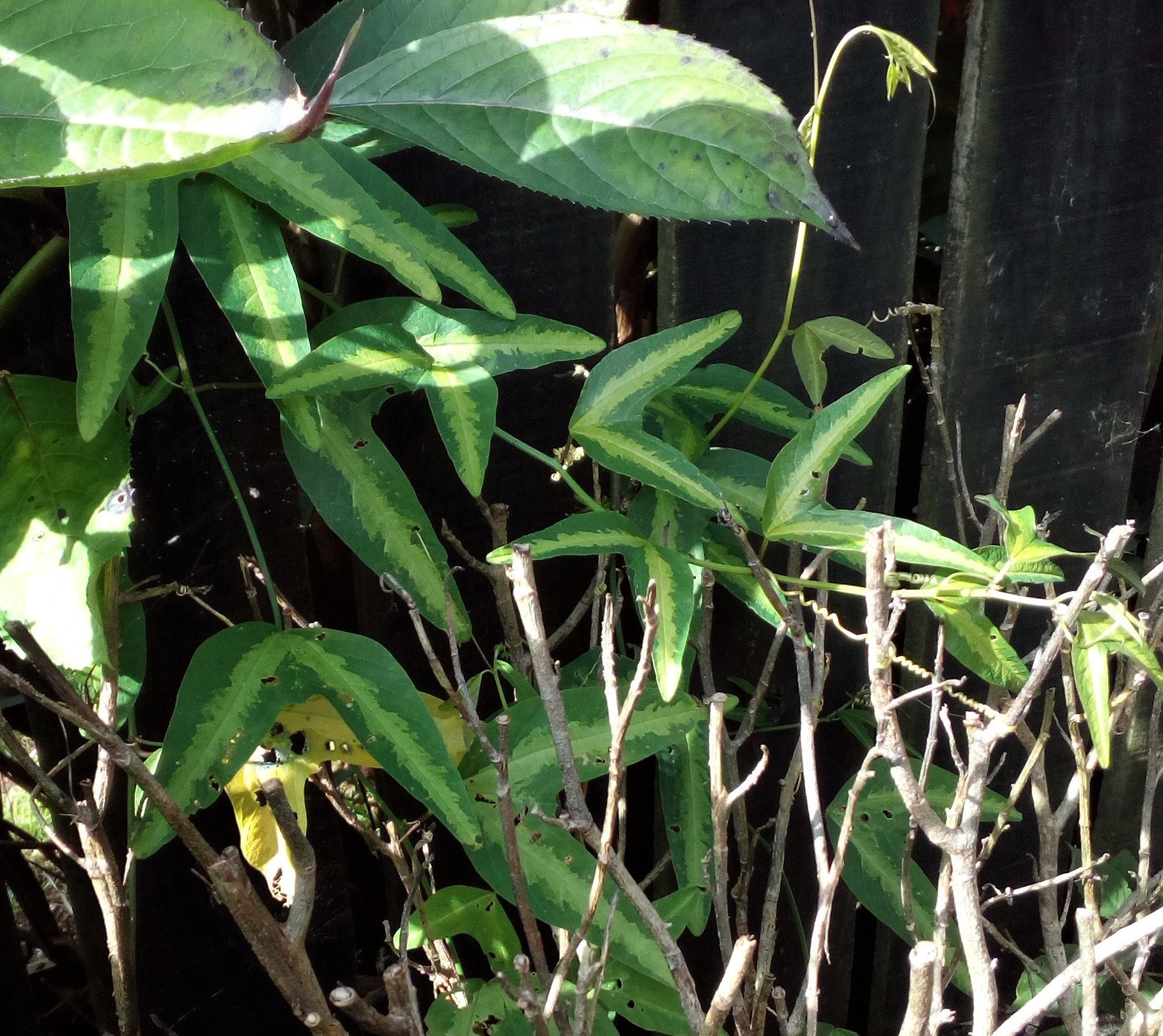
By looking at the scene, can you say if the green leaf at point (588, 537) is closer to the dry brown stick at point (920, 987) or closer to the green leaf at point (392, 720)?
the green leaf at point (392, 720)

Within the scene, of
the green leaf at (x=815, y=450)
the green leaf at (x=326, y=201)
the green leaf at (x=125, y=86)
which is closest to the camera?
the green leaf at (x=125, y=86)

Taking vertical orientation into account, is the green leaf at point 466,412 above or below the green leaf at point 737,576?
above

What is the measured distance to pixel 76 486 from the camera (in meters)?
0.78

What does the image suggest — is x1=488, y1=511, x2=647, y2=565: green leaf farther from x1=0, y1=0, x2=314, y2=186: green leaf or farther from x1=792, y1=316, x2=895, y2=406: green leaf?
x1=0, y1=0, x2=314, y2=186: green leaf

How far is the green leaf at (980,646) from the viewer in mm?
908

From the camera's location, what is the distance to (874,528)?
2.63 feet

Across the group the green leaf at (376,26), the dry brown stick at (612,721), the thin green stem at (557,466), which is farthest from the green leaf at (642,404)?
the green leaf at (376,26)

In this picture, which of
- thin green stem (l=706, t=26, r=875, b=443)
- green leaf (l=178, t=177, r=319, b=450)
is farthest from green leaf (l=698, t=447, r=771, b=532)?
green leaf (l=178, t=177, r=319, b=450)

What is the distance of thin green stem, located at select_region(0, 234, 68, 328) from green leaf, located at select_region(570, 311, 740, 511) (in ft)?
1.47

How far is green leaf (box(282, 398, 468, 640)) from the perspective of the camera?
2.74 feet

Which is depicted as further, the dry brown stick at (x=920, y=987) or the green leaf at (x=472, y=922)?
the green leaf at (x=472, y=922)

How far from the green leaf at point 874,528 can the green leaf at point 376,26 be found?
44 cm

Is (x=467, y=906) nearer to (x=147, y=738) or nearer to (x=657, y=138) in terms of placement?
Answer: (x=147, y=738)

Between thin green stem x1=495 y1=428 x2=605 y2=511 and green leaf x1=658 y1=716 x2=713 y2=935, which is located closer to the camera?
thin green stem x1=495 y1=428 x2=605 y2=511
